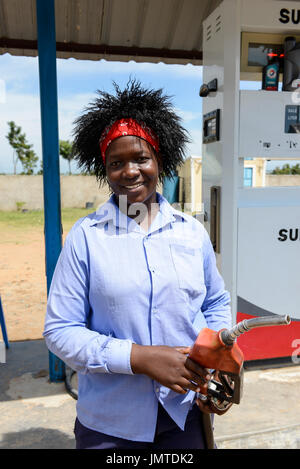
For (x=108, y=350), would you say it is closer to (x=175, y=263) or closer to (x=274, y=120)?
(x=175, y=263)

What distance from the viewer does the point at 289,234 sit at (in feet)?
11.7

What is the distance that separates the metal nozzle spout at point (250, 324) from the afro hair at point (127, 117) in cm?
77

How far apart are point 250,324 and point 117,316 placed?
17.4 inches

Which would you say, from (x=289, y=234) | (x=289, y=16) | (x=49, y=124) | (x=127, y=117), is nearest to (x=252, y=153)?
(x=289, y=234)

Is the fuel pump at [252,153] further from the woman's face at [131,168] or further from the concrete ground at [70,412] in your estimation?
the woman's face at [131,168]

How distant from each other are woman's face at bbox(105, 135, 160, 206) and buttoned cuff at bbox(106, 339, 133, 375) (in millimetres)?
514

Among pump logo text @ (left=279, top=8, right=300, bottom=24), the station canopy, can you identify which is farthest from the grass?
pump logo text @ (left=279, top=8, right=300, bottom=24)

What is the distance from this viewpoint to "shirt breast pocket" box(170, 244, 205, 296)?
58.7 inches

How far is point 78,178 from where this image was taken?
22734 millimetres

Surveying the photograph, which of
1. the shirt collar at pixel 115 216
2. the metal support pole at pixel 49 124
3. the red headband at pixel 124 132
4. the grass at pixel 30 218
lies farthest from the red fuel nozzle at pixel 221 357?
the grass at pixel 30 218

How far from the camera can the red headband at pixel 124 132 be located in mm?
1521

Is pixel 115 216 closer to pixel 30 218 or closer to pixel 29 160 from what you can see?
pixel 30 218

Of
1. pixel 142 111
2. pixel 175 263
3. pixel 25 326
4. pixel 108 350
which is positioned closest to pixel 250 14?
pixel 142 111
